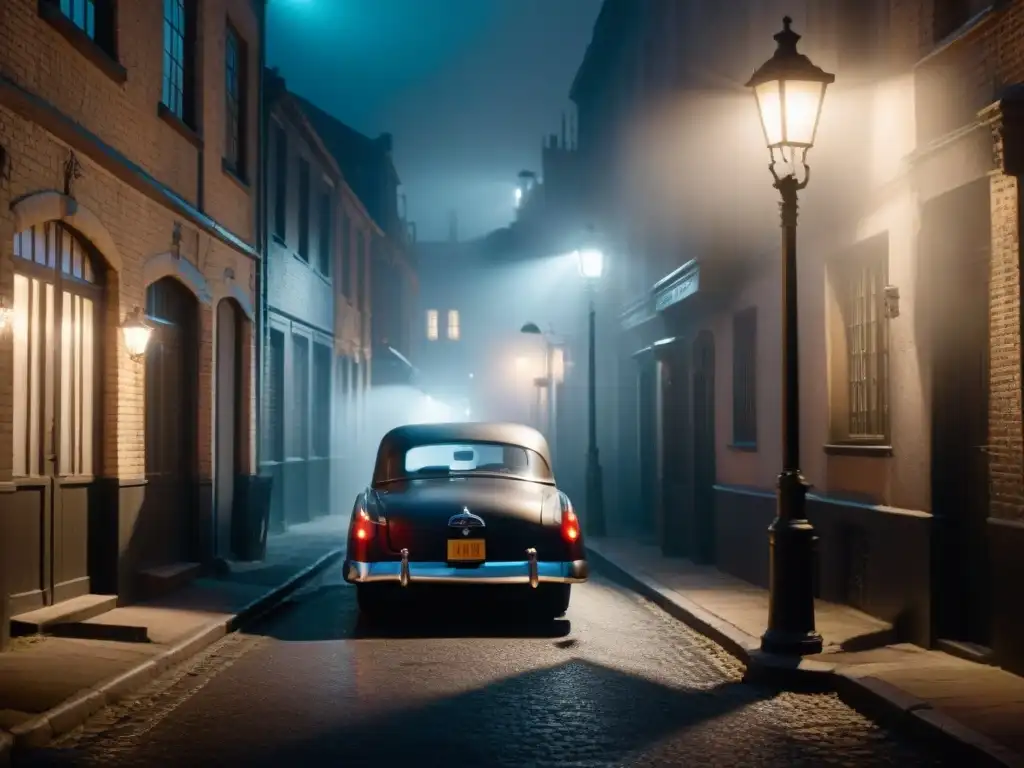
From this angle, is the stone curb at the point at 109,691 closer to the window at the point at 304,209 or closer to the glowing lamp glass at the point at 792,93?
the glowing lamp glass at the point at 792,93

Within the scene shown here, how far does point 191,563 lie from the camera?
47.5ft

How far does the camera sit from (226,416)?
17.0m

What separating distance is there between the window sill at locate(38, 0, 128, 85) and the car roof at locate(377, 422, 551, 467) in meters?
4.10

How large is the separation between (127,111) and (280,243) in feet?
30.4

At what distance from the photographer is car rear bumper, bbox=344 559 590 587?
10.6 meters

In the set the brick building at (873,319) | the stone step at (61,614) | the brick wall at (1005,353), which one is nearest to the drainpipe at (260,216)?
the brick building at (873,319)

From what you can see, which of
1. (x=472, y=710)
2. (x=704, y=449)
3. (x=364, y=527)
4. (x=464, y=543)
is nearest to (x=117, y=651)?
(x=364, y=527)

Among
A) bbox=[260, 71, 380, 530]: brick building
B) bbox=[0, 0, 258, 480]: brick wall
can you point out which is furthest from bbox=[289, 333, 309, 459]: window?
bbox=[0, 0, 258, 480]: brick wall

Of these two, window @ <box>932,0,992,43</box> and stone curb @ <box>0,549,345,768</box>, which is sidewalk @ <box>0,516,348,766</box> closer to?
stone curb @ <box>0,549,345,768</box>

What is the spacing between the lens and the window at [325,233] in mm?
26781

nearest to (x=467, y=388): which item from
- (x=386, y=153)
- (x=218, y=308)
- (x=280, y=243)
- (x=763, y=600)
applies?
(x=386, y=153)

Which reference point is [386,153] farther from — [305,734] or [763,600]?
[305,734]

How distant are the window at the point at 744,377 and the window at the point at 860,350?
3153mm

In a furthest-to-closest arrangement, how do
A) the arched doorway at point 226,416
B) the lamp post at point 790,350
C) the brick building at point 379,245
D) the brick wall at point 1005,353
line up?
the brick building at point 379,245 < the arched doorway at point 226,416 < the lamp post at point 790,350 < the brick wall at point 1005,353
